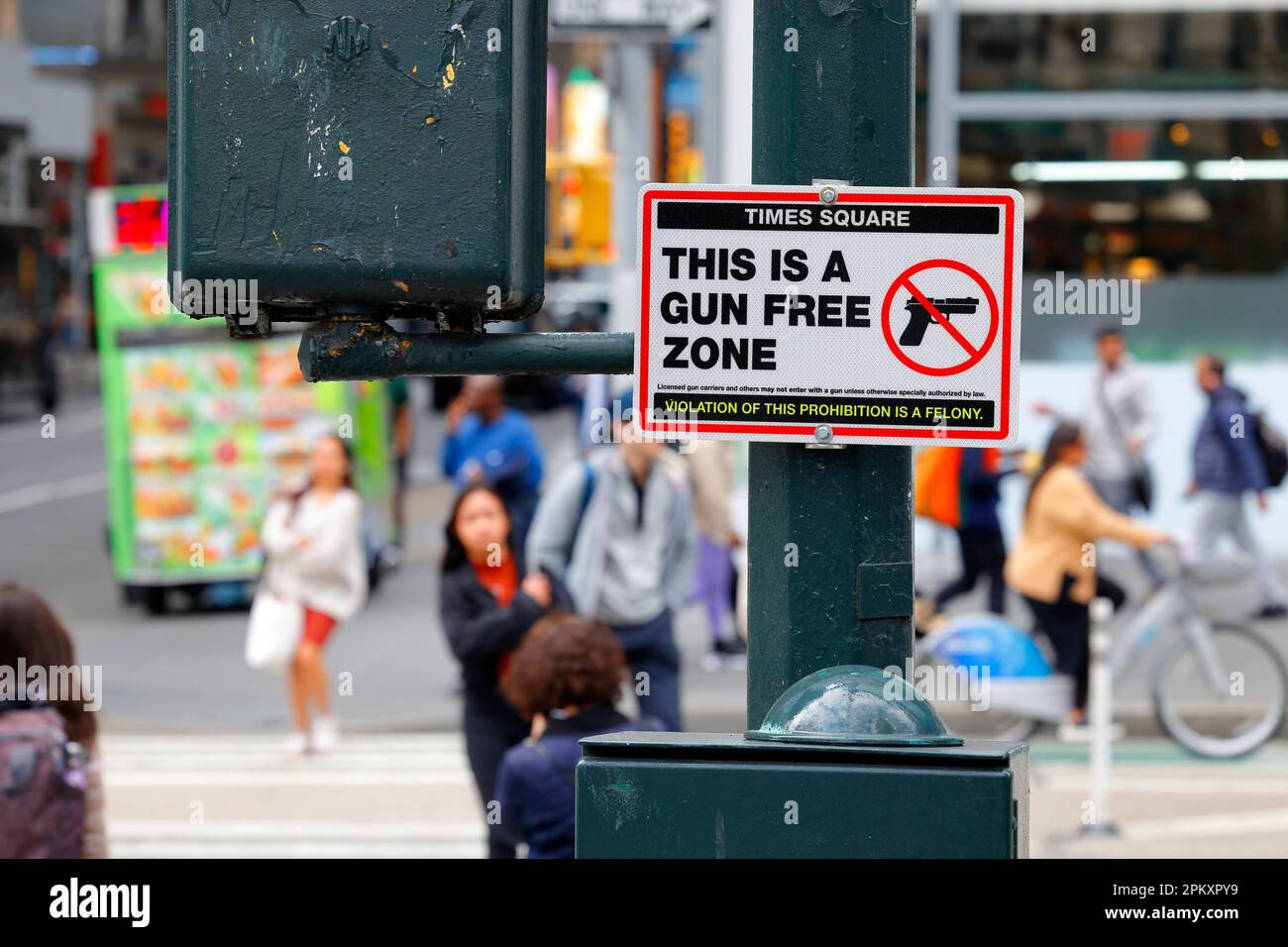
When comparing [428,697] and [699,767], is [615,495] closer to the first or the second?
[428,697]

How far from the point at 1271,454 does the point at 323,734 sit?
6.58 metres

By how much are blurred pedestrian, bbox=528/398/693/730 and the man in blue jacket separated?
5786 mm

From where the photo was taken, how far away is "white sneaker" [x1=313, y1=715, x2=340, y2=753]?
32.2ft

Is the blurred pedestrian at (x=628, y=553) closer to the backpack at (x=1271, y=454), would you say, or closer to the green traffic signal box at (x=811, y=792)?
the green traffic signal box at (x=811, y=792)

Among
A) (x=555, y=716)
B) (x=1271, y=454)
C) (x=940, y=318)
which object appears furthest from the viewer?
(x=1271, y=454)

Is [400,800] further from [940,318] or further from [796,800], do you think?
[796,800]

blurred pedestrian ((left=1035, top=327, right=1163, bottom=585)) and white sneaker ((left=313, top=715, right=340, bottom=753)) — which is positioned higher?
blurred pedestrian ((left=1035, top=327, right=1163, bottom=585))

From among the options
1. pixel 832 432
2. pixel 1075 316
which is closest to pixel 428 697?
pixel 1075 316

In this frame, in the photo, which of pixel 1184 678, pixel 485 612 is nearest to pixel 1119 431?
pixel 1184 678

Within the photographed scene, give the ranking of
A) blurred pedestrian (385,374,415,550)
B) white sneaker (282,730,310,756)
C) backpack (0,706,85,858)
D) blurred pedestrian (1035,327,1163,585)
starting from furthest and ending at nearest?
blurred pedestrian (385,374,415,550), blurred pedestrian (1035,327,1163,585), white sneaker (282,730,310,756), backpack (0,706,85,858)

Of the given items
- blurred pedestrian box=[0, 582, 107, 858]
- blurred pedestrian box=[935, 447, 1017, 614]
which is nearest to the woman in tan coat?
blurred pedestrian box=[935, 447, 1017, 614]

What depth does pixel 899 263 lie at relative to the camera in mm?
2441

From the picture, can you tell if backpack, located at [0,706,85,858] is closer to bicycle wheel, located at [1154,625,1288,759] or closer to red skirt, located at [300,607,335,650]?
red skirt, located at [300,607,335,650]

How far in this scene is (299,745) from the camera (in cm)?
980
